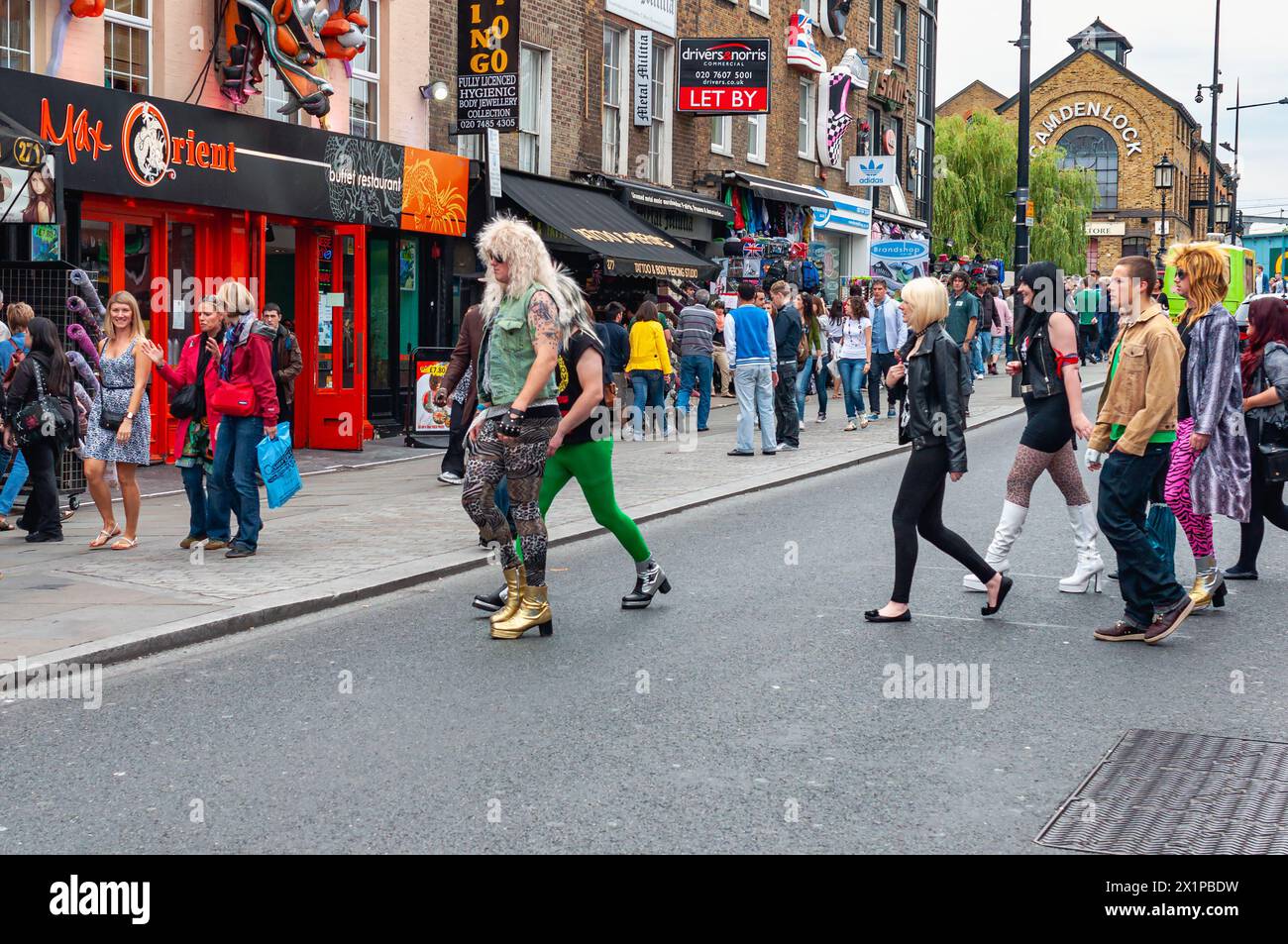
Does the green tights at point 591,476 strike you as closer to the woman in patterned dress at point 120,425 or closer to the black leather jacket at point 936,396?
the black leather jacket at point 936,396

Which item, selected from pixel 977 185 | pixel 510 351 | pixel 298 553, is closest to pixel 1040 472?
pixel 510 351

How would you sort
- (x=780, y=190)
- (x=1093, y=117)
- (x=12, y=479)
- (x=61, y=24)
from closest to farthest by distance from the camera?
1. (x=12, y=479)
2. (x=61, y=24)
3. (x=780, y=190)
4. (x=1093, y=117)

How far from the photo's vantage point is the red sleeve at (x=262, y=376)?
9.57m

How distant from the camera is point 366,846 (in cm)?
429

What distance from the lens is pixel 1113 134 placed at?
246 feet

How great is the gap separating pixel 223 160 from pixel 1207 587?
10929 mm

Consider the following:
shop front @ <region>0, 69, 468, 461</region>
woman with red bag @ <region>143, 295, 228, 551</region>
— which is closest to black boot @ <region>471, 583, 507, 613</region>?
woman with red bag @ <region>143, 295, 228, 551</region>

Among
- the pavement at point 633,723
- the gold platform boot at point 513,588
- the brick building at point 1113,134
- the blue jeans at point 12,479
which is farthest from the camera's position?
the brick building at point 1113,134

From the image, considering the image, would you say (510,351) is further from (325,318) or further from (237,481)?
(325,318)

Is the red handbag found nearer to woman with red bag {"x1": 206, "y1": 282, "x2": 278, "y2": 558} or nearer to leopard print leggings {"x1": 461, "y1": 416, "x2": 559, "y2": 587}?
woman with red bag {"x1": 206, "y1": 282, "x2": 278, "y2": 558}

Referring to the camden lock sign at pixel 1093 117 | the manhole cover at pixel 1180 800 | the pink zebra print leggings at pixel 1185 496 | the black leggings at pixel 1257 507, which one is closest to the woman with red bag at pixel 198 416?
the pink zebra print leggings at pixel 1185 496

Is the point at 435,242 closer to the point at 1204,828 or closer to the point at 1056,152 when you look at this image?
the point at 1204,828

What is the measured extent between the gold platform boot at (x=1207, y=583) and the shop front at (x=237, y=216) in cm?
962

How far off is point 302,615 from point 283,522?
11.6 ft
